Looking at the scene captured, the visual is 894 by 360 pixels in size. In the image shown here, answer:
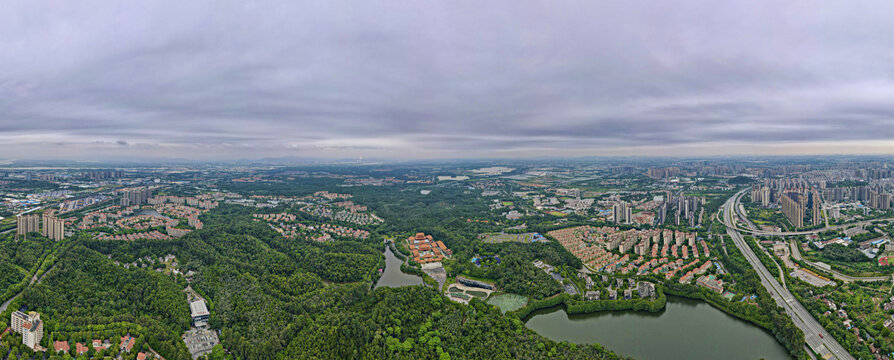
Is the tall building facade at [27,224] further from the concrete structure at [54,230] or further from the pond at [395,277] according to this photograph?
the pond at [395,277]

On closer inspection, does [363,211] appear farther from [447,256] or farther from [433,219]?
[447,256]

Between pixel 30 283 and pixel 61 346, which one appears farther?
pixel 30 283

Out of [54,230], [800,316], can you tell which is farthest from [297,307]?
[800,316]

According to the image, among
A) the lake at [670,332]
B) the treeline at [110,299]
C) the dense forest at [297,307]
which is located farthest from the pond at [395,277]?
the treeline at [110,299]

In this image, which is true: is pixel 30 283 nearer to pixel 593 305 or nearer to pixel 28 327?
pixel 28 327

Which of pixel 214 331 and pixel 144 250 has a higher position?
pixel 144 250

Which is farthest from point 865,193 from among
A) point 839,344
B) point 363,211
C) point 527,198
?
point 363,211

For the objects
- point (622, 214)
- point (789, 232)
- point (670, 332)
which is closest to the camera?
point (670, 332)

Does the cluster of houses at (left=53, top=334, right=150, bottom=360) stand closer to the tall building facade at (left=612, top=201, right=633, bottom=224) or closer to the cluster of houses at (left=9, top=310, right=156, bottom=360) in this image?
the cluster of houses at (left=9, top=310, right=156, bottom=360)
